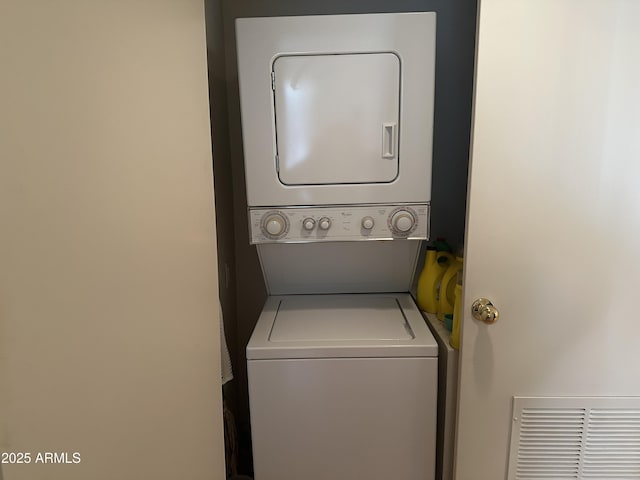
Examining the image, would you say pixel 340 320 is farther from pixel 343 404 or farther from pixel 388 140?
pixel 388 140

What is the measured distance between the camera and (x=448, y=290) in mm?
1620

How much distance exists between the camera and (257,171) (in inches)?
58.6

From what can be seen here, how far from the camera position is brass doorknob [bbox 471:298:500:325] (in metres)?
1.27

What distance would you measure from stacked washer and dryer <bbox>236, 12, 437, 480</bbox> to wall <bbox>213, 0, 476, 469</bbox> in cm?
46

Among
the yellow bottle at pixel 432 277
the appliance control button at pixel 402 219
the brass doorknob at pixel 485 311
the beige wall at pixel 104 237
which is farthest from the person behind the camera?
the yellow bottle at pixel 432 277

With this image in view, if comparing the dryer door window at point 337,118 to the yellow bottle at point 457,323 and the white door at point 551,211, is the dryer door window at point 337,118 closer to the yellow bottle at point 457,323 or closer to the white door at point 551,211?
the white door at point 551,211

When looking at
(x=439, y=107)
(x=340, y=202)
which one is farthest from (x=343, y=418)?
(x=439, y=107)

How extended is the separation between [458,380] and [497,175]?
0.67 m

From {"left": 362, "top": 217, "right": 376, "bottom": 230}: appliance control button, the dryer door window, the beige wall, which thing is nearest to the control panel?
{"left": 362, "top": 217, "right": 376, "bottom": 230}: appliance control button

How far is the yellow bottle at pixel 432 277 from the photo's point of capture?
167 centimetres

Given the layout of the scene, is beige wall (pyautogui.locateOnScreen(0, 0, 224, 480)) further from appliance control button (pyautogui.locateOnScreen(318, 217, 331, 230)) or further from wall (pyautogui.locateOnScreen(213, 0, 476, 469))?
wall (pyautogui.locateOnScreen(213, 0, 476, 469))

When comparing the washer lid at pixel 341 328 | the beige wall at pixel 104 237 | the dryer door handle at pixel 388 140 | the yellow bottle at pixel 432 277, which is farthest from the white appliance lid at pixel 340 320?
the dryer door handle at pixel 388 140

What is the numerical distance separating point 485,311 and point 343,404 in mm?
553

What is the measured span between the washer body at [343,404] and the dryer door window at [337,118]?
57cm
